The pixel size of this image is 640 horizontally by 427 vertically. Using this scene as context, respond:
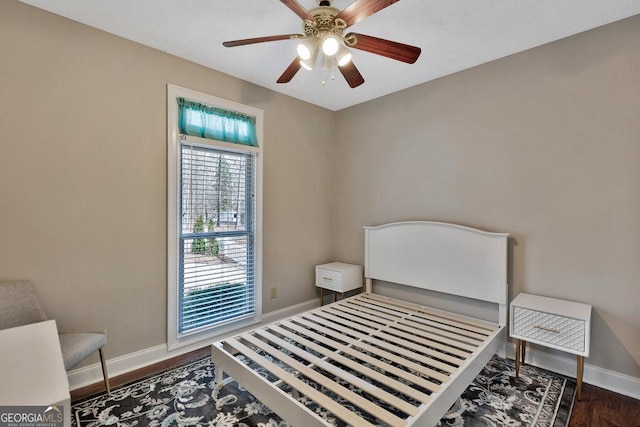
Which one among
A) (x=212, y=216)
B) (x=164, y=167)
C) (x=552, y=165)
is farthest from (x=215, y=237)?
(x=552, y=165)

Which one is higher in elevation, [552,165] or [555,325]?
[552,165]

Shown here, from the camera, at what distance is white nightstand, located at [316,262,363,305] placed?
333cm

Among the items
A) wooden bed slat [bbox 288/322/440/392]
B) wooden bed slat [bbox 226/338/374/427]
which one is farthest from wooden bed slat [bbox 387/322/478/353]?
wooden bed slat [bbox 226/338/374/427]

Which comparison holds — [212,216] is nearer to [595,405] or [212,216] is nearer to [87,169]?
[87,169]

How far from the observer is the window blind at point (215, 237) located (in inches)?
104

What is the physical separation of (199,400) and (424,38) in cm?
302

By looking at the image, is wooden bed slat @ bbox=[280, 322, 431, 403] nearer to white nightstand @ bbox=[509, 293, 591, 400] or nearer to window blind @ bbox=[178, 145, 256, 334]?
window blind @ bbox=[178, 145, 256, 334]

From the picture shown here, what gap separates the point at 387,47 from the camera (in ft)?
5.87

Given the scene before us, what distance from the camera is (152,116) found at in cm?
242

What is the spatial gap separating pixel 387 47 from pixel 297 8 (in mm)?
572

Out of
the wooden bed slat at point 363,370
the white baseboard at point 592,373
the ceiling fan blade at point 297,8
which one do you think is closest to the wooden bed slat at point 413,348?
the wooden bed slat at point 363,370

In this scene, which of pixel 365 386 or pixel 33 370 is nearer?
pixel 33 370

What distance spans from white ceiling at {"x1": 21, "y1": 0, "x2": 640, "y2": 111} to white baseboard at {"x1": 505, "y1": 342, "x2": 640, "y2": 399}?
2437 mm

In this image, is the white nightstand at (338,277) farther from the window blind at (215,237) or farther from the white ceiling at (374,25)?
the white ceiling at (374,25)
